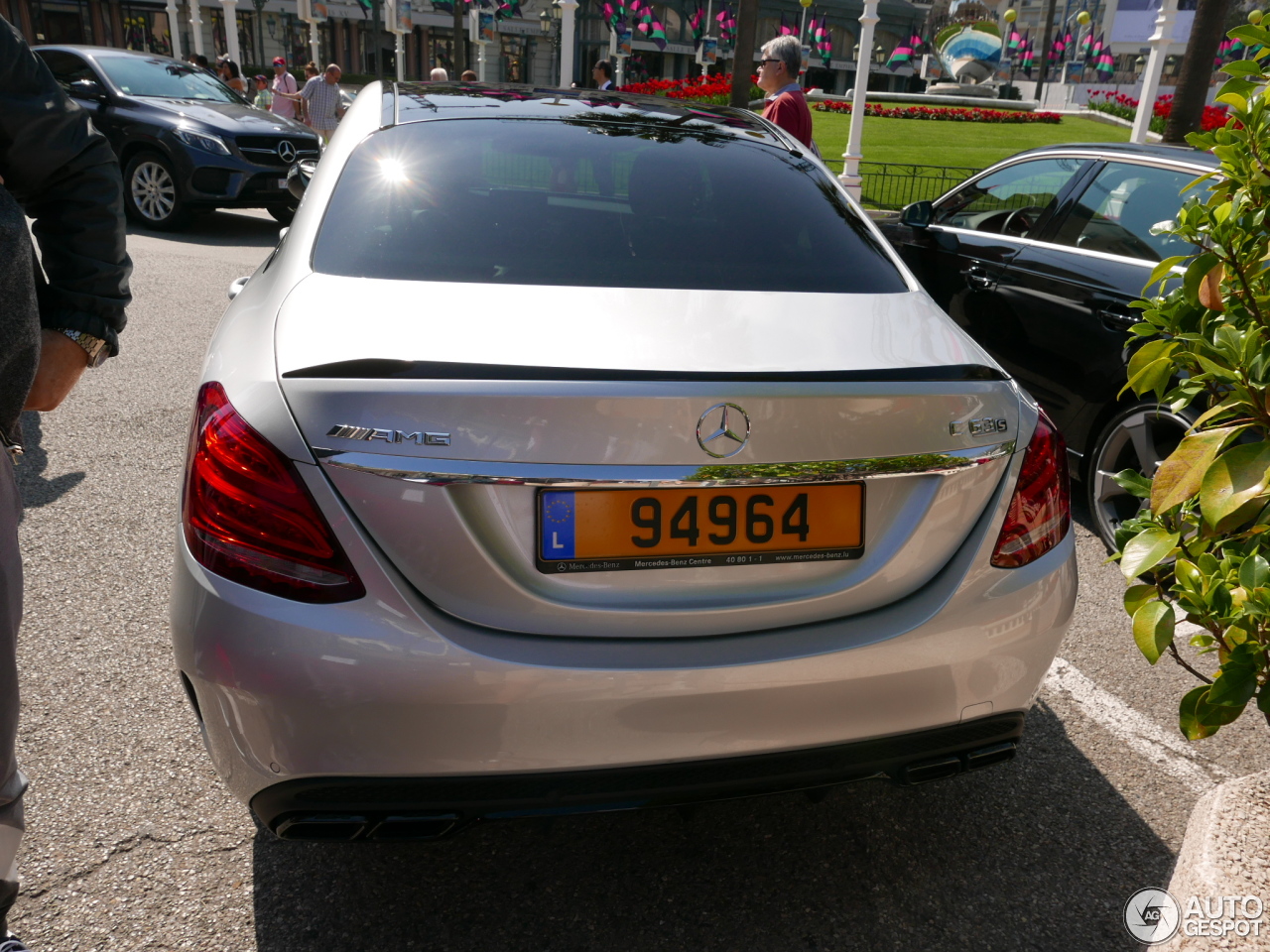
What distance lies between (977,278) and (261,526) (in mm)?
3821

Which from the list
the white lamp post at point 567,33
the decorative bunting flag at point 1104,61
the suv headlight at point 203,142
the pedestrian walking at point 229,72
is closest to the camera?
the suv headlight at point 203,142

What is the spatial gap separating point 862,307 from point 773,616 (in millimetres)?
762

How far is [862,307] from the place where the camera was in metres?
2.25

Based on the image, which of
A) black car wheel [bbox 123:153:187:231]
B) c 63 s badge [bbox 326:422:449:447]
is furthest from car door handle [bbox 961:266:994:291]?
black car wheel [bbox 123:153:187:231]

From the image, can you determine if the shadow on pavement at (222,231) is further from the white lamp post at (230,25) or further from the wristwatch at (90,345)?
the white lamp post at (230,25)

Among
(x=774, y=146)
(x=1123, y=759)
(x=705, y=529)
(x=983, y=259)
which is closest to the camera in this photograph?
(x=705, y=529)

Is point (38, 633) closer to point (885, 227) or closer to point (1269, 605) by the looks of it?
point (1269, 605)

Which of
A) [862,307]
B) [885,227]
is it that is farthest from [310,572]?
[885,227]

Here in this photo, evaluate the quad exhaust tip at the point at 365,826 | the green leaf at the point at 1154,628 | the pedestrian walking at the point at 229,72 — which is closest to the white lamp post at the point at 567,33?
the pedestrian walking at the point at 229,72

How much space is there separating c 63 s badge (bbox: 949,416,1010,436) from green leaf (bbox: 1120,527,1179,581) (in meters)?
0.38

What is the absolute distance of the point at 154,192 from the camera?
35.6ft

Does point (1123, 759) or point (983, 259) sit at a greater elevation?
point (983, 259)

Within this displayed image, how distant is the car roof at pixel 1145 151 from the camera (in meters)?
4.06

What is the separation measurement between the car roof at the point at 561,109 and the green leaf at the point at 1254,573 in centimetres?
200
